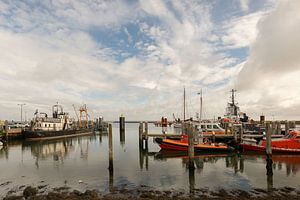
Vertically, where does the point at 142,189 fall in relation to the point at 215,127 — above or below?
below

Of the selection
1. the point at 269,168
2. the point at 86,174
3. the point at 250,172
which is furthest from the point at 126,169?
the point at 269,168

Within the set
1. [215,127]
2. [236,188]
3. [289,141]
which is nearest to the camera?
[236,188]

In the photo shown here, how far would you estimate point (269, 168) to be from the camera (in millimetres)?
18188

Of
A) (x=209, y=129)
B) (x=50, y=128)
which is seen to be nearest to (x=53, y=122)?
(x=50, y=128)

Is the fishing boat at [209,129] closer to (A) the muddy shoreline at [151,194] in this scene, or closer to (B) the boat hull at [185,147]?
(B) the boat hull at [185,147]

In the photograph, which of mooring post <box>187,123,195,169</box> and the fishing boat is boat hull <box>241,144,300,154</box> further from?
mooring post <box>187,123,195,169</box>

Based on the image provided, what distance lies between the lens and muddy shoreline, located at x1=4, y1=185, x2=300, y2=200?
40.7ft

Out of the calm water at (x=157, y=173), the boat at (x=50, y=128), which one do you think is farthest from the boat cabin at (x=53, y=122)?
the calm water at (x=157, y=173)

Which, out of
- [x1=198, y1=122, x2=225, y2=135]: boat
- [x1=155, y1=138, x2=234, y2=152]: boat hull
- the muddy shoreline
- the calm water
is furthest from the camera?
[x1=198, y1=122, x2=225, y2=135]: boat

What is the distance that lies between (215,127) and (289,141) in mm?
10498

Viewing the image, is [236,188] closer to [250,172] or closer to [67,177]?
[250,172]

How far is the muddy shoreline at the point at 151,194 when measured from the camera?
12.4 m

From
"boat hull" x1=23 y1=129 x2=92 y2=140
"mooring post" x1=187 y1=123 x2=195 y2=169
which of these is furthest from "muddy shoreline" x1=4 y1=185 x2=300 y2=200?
"boat hull" x1=23 y1=129 x2=92 y2=140

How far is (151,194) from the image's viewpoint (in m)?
12.9
